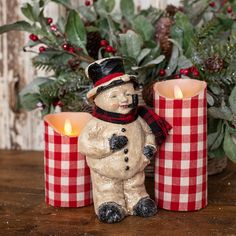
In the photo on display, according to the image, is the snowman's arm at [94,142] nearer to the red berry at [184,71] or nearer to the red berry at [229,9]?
the red berry at [184,71]

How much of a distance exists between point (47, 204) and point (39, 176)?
7.4 inches

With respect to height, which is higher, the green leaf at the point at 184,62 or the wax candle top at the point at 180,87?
the green leaf at the point at 184,62

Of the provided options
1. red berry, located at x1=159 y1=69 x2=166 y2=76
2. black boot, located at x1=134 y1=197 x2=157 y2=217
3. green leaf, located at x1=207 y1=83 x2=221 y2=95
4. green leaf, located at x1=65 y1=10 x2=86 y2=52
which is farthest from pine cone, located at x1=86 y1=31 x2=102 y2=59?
black boot, located at x1=134 y1=197 x2=157 y2=217

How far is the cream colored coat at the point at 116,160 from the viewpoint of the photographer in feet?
2.28

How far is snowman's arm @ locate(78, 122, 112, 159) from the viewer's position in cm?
69

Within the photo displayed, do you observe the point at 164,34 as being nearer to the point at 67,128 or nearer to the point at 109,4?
the point at 109,4

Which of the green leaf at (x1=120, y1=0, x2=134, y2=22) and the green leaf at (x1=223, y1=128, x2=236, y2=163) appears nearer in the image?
the green leaf at (x1=223, y1=128, x2=236, y2=163)

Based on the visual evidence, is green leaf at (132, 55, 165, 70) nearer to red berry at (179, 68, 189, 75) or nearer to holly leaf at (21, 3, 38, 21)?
red berry at (179, 68, 189, 75)

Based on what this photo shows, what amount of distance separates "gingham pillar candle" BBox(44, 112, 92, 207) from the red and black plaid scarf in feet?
0.29

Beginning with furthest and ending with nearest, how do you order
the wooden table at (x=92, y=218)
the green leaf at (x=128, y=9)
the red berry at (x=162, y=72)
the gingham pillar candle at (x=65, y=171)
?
the green leaf at (x=128, y=9), the red berry at (x=162, y=72), the gingham pillar candle at (x=65, y=171), the wooden table at (x=92, y=218)

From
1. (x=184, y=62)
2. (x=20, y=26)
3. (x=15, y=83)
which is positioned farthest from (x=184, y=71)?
(x=15, y=83)

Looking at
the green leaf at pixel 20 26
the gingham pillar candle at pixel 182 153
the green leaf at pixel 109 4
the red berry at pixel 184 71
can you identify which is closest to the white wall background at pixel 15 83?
the green leaf at pixel 109 4

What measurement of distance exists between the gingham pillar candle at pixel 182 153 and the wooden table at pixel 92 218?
2 centimetres

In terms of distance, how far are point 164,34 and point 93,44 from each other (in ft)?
0.49
